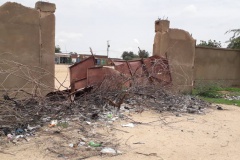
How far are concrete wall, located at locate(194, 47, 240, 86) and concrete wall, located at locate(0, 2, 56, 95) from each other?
7.92m

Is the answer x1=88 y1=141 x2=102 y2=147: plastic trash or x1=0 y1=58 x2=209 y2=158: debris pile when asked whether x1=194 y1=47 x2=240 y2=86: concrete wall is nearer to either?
x1=0 y1=58 x2=209 y2=158: debris pile

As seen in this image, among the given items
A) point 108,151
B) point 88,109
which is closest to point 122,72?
point 88,109

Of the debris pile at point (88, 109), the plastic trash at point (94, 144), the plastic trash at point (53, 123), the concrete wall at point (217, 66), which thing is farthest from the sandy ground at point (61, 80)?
the concrete wall at point (217, 66)

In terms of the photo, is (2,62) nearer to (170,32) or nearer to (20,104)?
(20,104)

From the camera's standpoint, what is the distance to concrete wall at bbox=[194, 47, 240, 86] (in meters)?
14.8

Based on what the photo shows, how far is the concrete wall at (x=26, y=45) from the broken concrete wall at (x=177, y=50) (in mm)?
4435

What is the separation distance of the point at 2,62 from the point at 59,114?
2.42 meters

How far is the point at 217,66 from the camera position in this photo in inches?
613

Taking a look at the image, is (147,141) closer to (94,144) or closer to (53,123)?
(94,144)

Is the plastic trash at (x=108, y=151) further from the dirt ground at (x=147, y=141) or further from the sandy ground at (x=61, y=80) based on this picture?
the sandy ground at (x=61, y=80)

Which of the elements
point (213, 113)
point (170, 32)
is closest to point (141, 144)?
point (213, 113)

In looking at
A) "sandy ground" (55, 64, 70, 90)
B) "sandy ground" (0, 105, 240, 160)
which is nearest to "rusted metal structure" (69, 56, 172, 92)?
"sandy ground" (55, 64, 70, 90)

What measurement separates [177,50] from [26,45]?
599 centimetres

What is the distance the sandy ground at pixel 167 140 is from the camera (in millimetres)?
4422
